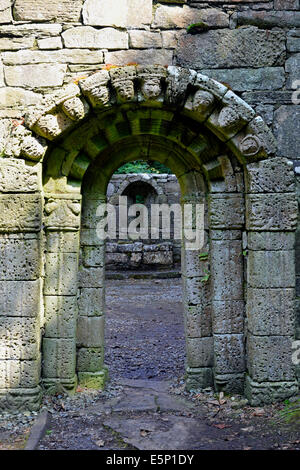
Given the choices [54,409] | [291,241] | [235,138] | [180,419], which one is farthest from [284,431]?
[235,138]

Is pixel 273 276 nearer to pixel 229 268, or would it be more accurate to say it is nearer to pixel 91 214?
pixel 229 268

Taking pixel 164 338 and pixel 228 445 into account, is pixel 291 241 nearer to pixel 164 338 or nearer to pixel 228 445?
pixel 228 445

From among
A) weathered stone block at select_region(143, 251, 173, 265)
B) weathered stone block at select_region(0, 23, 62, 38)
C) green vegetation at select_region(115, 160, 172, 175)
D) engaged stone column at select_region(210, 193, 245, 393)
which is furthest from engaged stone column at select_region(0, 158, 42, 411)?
green vegetation at select_region(115, 160, 172, 175)

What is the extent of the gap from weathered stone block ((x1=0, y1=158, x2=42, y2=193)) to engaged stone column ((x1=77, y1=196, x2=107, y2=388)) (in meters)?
0.84

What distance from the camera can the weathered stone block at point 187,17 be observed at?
438 centimetres

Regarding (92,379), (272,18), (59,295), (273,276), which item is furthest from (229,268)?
(272,18)

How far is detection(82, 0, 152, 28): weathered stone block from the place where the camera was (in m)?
4.30

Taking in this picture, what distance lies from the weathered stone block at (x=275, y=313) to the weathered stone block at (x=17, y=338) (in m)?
2.15

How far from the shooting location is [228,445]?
3625 mm

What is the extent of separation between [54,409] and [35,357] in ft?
1.84

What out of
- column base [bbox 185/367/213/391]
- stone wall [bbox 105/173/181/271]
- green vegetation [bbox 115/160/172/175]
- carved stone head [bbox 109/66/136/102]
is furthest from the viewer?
green vegetation [bbox 115/160/172/175]

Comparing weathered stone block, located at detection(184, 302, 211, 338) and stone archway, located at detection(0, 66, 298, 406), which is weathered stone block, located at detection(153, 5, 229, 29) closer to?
stone archway, located at detection(0, 66, 298, 406)

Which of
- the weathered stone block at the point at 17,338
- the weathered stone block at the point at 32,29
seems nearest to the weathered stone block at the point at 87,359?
the weathered stone block at the point at 17,338
